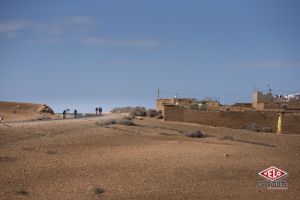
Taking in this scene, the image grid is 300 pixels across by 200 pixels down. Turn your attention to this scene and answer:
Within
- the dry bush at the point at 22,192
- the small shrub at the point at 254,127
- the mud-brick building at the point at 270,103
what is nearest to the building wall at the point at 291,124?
the small shrub at the point at 254,127

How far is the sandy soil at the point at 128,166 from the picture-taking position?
13867 mm

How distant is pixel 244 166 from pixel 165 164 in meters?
2.74

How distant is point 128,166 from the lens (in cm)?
1670

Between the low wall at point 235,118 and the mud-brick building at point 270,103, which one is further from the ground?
the mud-brick building at point 270,103

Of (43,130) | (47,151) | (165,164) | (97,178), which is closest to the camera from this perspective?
(97,178)

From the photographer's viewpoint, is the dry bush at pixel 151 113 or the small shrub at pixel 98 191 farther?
the dry bush at pixel 151 113

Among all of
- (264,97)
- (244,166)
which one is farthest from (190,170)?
(264,97)

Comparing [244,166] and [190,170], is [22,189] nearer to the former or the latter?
[190,170]

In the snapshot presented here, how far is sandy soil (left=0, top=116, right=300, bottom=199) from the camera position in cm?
1387

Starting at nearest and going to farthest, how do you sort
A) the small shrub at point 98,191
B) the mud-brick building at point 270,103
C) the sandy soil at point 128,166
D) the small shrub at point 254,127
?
the small shrub at point 98,191, the sandy soil at point 128,166, the small shrub at point 254,127, the mud-brick building at point 270,103

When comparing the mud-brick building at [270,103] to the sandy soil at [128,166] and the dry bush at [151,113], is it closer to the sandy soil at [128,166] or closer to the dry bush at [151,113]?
the dry bush at [151,113]

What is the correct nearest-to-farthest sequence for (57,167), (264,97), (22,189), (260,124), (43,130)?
(22,189) → (57,167) → (43,130) → (260,124) → (264,97)

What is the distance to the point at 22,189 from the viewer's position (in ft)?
44.3

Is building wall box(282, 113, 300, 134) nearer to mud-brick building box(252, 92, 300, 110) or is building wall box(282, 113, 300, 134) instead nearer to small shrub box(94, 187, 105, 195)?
mud-brick building box(252, 92, 300, 110)
